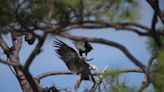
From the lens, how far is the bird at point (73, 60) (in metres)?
3.81

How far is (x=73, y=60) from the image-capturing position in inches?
150

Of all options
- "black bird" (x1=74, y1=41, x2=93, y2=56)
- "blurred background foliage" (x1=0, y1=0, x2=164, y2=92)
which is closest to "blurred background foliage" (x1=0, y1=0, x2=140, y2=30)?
"blurred background foliage" (x1=0, y1=0, x2=164, y2=92)

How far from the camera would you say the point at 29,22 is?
92.4 inches

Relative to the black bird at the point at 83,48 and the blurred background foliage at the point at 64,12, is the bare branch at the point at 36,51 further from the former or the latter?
the black bird at the point at 83,48

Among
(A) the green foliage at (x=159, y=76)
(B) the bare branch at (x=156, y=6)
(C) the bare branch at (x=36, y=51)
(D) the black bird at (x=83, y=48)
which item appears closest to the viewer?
(A) the green foliage at (x=159, y=76)

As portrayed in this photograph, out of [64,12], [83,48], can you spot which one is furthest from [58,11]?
[83,48]

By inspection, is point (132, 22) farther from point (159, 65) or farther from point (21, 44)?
point (21, 44)

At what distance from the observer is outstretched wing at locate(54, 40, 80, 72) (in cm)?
381

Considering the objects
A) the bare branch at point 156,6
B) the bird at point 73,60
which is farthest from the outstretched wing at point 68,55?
the bare branch at point 156,6

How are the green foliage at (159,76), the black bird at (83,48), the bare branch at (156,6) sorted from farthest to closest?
the black bird at (83,48) < the bare branch at (156,6) < the green foliage at (159,76)

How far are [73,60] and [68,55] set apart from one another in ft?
0.20

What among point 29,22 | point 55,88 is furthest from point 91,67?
point 29,22

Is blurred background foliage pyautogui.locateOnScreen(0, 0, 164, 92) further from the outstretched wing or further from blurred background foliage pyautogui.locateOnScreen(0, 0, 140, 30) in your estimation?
the outstretched wing

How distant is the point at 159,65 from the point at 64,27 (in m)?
0.44
